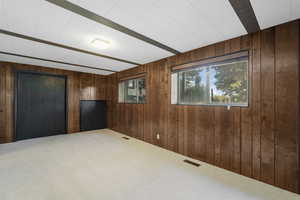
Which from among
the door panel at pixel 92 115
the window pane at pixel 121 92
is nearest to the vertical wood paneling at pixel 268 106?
the window pane at pixel 121 92

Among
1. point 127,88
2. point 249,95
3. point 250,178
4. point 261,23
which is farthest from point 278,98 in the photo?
point 127,88

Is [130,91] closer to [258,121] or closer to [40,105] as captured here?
[40,105]

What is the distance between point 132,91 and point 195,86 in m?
2.41

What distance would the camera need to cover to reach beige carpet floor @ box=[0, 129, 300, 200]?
1.73m

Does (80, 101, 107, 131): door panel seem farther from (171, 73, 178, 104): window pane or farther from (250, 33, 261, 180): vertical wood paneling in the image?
(250, 33, 261, 180): vertical wood paneling

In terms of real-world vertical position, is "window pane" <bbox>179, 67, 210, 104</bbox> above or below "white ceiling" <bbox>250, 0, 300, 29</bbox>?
below

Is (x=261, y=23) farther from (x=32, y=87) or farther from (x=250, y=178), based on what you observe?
(x=32, y=87)

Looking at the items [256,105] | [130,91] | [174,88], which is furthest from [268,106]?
[130,91]

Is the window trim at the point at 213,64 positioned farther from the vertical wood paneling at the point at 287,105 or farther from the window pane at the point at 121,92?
the window pane at the point at 121,92

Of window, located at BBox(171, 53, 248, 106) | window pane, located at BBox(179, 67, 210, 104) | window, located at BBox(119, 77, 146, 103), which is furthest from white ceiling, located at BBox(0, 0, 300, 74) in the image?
window, located at BBox(119, 77, 146, 103)

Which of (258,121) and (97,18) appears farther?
(258,121)

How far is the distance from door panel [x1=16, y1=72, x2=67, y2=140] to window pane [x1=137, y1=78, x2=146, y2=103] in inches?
114

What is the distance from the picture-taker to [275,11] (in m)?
1.64

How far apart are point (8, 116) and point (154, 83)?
4.40 meters
